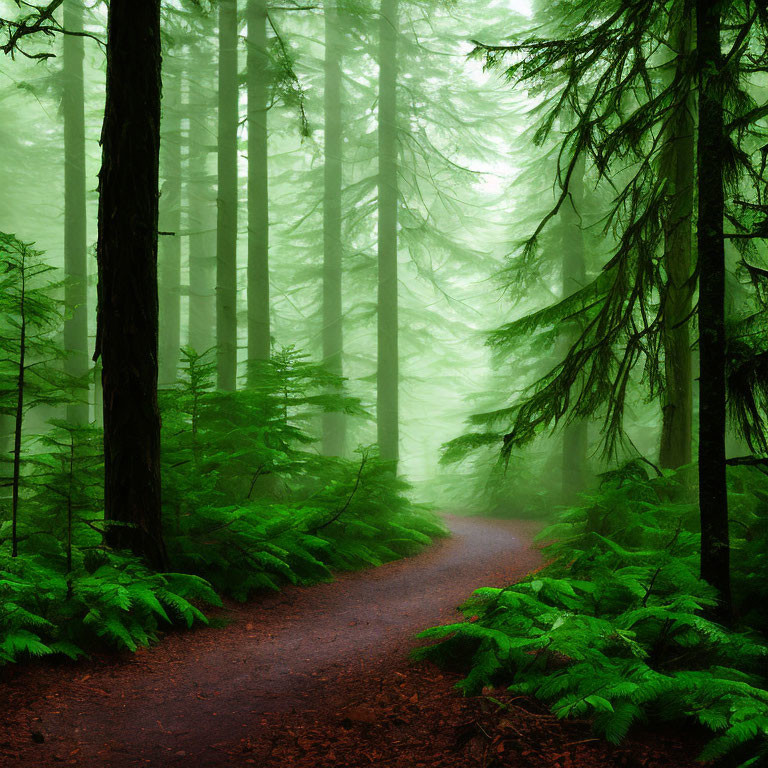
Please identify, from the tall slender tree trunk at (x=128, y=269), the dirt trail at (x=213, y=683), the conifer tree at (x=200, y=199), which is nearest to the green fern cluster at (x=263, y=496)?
the dirt trail at (x=213, y=683)

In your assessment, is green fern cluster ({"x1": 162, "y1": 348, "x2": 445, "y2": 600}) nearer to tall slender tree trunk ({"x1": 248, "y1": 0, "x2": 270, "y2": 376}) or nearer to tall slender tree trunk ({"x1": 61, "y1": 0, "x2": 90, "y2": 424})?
tall slender tree trunk ({"x1": 248, "y1": 0, "x2": 270, "y2": 376})

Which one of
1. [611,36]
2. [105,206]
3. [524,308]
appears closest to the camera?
[611,36]

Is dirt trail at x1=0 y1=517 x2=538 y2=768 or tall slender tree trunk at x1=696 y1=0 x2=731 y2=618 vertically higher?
tall slender tree trunk at x1=696 y1=0 x2=731 y2=618

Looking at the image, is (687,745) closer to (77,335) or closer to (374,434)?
(77,335)

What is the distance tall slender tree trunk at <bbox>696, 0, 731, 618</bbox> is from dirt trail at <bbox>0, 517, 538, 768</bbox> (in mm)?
2547

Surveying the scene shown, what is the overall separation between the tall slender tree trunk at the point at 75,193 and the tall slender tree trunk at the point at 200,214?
4.41m

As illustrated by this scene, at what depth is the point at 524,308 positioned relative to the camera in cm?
2138

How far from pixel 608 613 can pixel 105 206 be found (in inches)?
238

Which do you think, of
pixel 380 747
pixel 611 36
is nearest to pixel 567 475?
pixel 611 36

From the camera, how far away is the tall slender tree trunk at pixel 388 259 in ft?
51.1

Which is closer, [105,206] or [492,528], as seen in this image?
[105,206]

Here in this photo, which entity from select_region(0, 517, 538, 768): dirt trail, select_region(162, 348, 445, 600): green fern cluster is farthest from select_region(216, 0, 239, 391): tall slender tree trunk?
select_region(0, 517, 538, 768): dirt trail

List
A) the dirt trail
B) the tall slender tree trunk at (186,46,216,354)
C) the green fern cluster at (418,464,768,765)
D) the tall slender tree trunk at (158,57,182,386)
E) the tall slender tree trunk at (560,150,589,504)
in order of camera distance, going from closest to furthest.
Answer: the green fern cluster at (418,464,768,765)
the dirt trail
the tall slender tree trunk at (560,150,589,504)
the tall slender tree trunk at (158,57,182,386)
the tall slender tree trunk at (186,46,216,354)

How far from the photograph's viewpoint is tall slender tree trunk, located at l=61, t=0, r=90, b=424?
45.9ft
